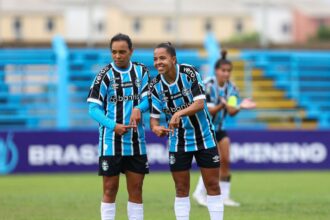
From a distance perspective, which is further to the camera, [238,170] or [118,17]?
[118,17]

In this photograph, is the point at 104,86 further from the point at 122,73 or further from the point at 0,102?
the point at 0,102

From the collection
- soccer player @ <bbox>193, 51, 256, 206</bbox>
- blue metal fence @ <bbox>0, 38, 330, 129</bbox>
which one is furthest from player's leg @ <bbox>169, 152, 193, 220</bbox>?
blue metal fence @ <bbox>0, 38, 330, 129</bbox>

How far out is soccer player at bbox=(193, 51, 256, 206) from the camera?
15.2 m

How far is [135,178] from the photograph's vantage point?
11312 mm

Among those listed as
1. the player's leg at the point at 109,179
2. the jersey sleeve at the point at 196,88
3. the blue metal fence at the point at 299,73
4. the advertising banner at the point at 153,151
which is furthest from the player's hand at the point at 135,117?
the blue metal fence at the point at 299,73

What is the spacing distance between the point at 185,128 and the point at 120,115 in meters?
0.80

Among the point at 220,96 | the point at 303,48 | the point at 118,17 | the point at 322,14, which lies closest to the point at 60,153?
the point at 220,96

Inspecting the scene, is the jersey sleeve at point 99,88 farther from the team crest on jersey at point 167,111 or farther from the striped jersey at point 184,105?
the team crest on jersey at point 167,111

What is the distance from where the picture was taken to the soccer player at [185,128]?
11.3 m

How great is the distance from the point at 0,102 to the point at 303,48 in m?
10.9

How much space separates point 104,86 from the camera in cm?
1118

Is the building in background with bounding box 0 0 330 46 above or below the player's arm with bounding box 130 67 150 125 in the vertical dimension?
above

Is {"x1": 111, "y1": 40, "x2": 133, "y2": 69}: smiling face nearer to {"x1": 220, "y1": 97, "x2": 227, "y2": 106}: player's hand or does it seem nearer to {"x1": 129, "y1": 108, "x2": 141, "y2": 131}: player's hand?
{"x1": 129, "y1": 108, "x2": 141, "y2": 131}: player's hand

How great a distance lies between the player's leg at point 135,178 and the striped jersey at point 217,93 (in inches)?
166
